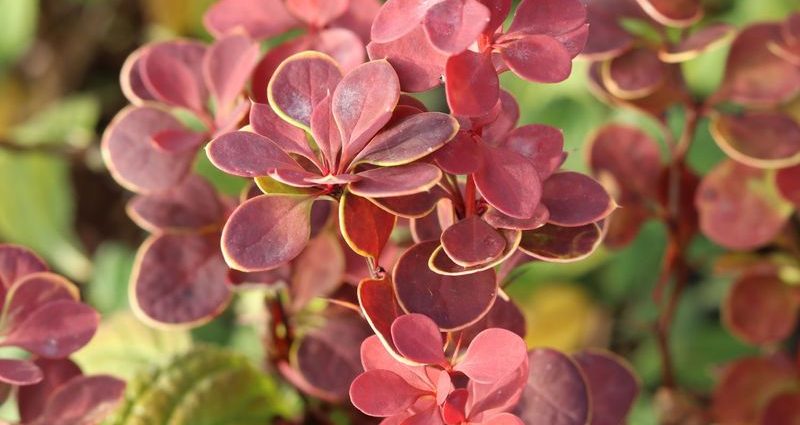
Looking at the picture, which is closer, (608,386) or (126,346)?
(608,386)

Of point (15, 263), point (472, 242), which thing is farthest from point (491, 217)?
point (15, 263)

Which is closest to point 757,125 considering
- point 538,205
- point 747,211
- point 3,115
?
point 747,211

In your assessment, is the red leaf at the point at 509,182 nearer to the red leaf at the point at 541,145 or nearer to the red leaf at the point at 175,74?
the red leaf at the point at 541,145

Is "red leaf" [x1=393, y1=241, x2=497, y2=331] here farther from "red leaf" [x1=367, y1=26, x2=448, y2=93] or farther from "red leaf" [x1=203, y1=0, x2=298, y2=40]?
"red leaf" [x1=203, y1=0, x2=298, y2=40]

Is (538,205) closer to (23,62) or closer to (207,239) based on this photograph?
(207,239)

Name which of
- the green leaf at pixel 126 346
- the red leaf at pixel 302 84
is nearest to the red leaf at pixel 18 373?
the red leaf at pixel 302 84

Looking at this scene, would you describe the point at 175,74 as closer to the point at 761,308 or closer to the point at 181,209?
the point at 181,209

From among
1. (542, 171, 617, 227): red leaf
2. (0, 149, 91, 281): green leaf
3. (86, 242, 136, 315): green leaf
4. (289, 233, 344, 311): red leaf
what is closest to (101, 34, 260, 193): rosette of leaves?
(289, 233, 344, 311): red leaf
